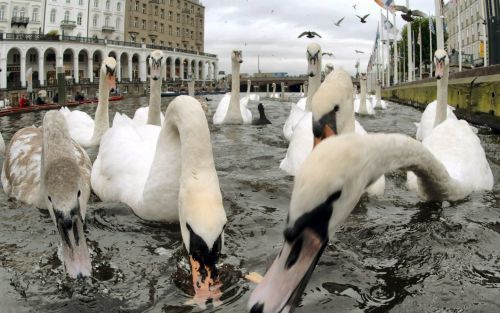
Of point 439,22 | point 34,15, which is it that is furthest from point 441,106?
point 34,15

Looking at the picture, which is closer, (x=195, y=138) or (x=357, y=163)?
(x=357, y=163)

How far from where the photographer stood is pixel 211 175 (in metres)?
3.34

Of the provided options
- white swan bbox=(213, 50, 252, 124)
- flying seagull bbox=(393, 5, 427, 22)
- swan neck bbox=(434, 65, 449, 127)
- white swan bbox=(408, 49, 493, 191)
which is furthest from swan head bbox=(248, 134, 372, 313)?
flying seagull bbox=(393, 5, 427, 22)

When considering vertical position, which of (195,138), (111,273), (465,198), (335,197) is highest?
(195,138)

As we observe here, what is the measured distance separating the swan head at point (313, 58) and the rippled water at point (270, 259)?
441 cm

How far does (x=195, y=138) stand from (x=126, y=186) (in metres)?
1.66

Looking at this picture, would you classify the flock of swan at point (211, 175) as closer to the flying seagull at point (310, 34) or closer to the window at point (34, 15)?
the flying seagull at point (310, 34)

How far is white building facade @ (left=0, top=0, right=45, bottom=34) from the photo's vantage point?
2825 inches

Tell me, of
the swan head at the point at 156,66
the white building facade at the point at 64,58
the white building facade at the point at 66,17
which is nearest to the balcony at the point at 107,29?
the white building facade at the point at 66,17

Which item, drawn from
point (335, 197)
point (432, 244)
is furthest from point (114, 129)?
point (335, 197)

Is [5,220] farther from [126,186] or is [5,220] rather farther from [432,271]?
Result: [432,271]

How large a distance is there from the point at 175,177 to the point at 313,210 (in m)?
2.20

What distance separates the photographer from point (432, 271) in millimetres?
3383

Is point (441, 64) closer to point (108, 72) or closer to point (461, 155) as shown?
point (461, 155)
